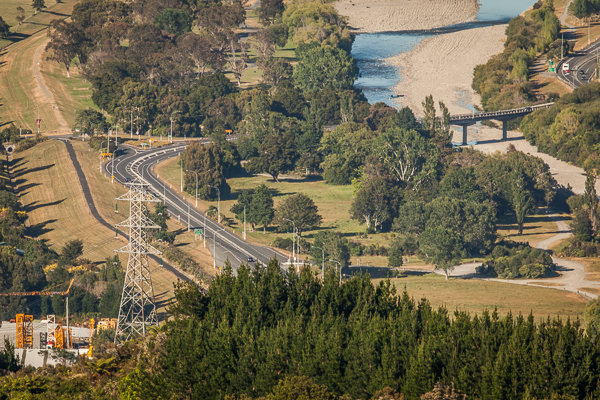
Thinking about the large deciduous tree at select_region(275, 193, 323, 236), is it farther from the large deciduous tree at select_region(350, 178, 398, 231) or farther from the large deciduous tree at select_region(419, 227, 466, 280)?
the large deciduous tree at select_region(419, 227, 466, 280)

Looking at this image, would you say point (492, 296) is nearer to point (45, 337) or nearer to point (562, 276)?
point (562, 276)

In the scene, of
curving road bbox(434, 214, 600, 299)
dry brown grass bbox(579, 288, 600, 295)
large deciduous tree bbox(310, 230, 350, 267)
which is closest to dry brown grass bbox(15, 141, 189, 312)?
large deciduous tree bbox(310, 230, 350, 267)

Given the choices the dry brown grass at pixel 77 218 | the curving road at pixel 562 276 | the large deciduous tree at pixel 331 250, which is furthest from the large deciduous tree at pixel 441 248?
the dry brown grass at pixel 77 218

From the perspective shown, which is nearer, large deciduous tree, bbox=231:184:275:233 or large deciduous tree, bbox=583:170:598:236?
large deciduous tree, bbox=231:184:275:233

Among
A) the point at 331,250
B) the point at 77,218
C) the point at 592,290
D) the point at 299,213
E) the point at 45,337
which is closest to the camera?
the point at 45,337

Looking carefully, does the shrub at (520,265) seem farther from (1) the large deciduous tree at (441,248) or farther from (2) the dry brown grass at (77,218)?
(2) the dry brown grass at (77,218)

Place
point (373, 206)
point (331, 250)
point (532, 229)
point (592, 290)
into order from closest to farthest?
point (592, 290)
point (331, 250)
point (373, 206)
point (532, 229)

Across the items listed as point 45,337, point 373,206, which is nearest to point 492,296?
point 373,206

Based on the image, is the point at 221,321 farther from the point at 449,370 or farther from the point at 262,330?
the point at 449,370
